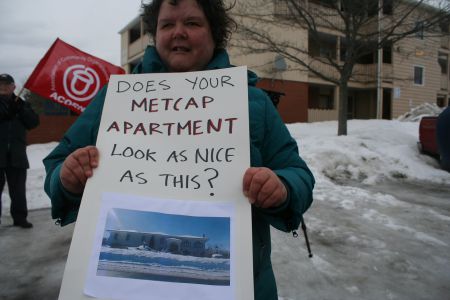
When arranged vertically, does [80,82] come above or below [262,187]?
A: above

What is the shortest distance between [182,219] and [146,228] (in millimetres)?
104

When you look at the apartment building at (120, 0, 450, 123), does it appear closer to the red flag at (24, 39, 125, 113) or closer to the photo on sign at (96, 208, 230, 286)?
the red flag at (24, 39, 125, 113)

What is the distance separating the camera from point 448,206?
5477 mm

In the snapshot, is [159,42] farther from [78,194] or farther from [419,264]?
[419,264]

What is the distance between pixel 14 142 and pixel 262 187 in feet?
14.7

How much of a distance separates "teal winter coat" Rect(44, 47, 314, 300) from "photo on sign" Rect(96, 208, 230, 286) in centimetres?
20

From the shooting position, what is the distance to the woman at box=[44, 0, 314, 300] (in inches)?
41.6

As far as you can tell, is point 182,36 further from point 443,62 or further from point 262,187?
point 443,62

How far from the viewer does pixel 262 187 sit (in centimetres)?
96

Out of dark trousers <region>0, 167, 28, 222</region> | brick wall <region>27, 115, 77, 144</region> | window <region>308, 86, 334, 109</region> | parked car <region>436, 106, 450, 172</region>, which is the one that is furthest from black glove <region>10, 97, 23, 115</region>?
window <region>308, 86, 334, 109</region>

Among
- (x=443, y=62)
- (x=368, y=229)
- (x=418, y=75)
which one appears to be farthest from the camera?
(x=443, y=62)

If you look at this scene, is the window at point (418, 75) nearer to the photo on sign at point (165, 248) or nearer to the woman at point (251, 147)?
the woman at point (251, 147)

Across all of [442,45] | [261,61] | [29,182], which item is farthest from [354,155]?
[442,45]

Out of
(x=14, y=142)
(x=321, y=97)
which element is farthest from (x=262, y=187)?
(x=321, y=97)
